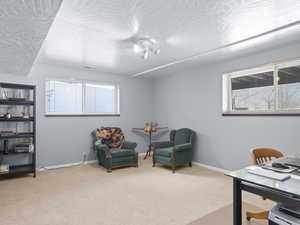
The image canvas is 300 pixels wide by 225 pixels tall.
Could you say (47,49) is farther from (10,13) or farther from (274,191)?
(274,191)

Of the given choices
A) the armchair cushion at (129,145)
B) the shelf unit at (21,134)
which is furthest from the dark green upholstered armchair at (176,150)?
the shelf unit at (21,134)

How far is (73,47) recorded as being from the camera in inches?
118

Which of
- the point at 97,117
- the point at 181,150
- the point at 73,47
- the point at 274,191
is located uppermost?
the point at 73,47

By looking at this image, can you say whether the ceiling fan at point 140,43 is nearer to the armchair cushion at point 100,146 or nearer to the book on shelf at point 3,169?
the armchair cushion at point 100,146

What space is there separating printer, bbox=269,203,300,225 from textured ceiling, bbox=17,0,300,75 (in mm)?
1935

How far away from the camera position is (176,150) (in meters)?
3.86

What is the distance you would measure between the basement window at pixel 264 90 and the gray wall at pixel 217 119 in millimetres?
141

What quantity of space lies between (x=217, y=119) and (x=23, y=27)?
3.64 meters

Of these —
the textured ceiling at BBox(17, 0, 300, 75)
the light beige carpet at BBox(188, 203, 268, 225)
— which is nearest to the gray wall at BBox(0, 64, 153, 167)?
the textured ceiling at BBox(17, 0, 300, 75)

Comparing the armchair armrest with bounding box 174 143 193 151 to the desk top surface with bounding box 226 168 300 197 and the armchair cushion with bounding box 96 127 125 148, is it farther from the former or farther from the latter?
the desk top surface with bounding box 226 168 300 197

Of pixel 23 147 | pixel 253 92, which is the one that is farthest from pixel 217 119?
pixel 23 147

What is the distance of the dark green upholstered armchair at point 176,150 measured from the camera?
3.88 meters

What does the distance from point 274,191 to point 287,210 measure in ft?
1.25

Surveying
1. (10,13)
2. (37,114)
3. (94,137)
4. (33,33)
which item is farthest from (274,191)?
(37,114)
